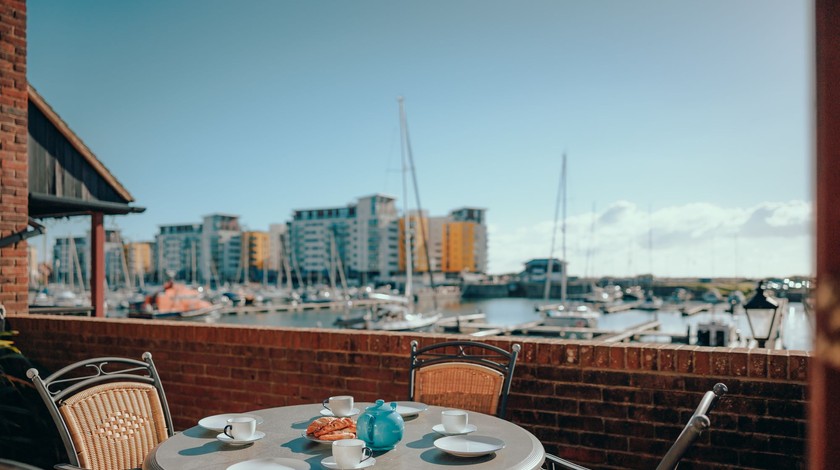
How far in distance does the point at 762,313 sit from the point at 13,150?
756cm

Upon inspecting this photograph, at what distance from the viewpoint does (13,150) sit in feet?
21.1

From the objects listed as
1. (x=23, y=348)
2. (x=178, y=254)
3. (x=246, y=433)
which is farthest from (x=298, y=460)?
(x=178, y=254)

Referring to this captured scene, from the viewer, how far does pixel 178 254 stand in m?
150

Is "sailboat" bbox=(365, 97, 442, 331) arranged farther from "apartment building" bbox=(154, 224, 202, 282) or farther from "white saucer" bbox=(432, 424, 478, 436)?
"apartment building" bbox=(154, 224, 202, 282)

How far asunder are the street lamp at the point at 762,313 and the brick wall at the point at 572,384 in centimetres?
256

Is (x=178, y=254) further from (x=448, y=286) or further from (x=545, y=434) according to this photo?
(x=545, y=434)

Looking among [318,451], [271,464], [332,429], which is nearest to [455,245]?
[332,429]

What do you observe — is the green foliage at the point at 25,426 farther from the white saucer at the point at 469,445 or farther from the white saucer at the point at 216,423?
the white saucer at the point at 469,445

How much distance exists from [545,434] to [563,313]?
35143 millimetres

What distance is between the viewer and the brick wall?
3.54 metres

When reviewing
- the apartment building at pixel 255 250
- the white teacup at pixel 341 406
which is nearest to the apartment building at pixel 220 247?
the apartment building at pixel 255 250

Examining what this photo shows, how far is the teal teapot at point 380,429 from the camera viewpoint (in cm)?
260

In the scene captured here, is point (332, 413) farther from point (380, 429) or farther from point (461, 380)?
point (461, 380)

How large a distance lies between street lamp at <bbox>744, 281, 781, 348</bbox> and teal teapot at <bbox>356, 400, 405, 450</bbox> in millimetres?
4485
